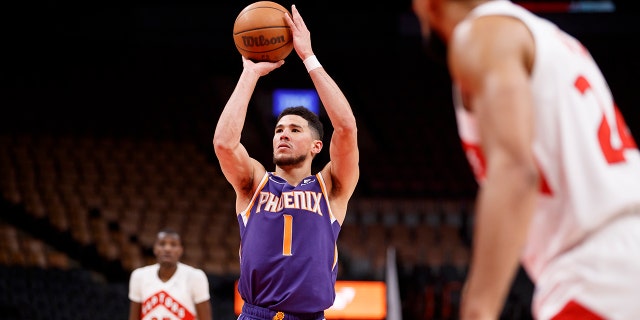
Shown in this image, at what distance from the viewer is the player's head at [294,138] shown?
409cm

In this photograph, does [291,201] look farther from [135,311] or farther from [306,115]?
[135,311]

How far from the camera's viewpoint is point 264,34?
4066mm

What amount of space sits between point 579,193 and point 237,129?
2513 millimetres

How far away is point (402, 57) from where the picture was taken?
58.7ft

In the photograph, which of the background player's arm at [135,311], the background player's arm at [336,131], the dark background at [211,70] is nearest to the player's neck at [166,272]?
the background player's arm at [135,311]

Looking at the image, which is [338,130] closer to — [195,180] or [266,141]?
[195,180]

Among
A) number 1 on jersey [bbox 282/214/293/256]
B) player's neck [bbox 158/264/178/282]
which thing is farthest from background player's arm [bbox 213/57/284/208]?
player's neck [bbox 158/264/178/282]

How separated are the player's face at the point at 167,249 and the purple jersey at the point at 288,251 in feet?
7.82

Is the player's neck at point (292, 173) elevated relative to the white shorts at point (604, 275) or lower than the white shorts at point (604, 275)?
lower

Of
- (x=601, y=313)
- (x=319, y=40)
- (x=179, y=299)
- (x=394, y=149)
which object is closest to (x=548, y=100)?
(x=601, y=313)

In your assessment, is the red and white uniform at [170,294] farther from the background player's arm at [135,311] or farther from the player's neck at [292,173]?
the player's neck at [292,173]

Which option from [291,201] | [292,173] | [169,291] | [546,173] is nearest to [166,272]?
[169,291]

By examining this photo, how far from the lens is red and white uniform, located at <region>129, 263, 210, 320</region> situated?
19.9 feet

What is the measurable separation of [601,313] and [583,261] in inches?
4.1
